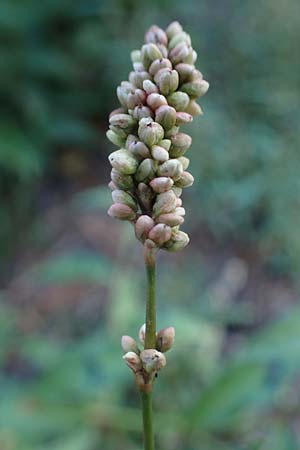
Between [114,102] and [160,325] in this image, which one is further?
[114,102]

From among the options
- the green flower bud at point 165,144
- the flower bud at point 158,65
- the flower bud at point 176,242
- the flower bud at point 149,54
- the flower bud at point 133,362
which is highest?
the flower bud at point 149,54

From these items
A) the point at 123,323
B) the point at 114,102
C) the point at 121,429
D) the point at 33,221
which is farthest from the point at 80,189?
the point at 121,429

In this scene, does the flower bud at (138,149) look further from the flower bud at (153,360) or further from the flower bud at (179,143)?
the flower bud at (153,360)

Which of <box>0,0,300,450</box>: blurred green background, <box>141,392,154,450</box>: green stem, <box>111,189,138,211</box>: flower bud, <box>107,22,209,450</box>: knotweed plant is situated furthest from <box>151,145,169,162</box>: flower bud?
<box>0,0,300,450</box>: blurred green background

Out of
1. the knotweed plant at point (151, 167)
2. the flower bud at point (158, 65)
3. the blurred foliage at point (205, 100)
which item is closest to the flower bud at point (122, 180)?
the knotweed plant at point (151, 167)

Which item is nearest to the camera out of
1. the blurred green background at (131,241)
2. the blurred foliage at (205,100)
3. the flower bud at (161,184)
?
the flower bud at (161,184)

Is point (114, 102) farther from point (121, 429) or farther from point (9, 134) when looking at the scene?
point (121, 429)
